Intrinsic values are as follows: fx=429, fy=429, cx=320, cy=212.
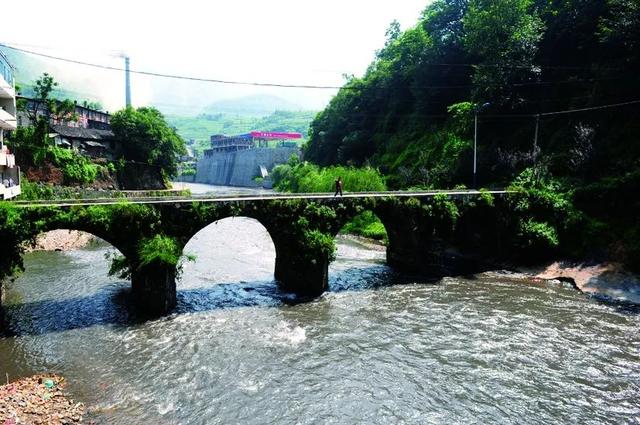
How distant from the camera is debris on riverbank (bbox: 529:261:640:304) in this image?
90.1 feet

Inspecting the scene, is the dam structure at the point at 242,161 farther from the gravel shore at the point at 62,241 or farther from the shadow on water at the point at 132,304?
the shadow on water at the point at 132,304

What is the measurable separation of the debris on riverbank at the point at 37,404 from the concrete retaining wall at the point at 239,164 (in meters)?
125

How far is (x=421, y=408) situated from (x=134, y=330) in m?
14.9

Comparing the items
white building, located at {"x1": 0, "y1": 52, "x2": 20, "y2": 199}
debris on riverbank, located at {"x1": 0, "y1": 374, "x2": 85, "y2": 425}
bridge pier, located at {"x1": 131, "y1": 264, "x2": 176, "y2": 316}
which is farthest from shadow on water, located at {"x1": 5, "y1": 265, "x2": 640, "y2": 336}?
white building, located at {"x1": 0, "y1": 52, "x2": 20, "y2": 199}

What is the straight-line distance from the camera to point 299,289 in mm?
28922

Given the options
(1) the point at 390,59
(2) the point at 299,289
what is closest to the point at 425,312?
(2) the point at 299,289

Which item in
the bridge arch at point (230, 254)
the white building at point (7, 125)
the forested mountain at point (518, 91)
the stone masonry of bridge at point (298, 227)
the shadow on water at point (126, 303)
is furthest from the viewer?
the forested mountain at point (518, 91)

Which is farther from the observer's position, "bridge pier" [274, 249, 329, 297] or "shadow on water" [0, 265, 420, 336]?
"bridge pier" [274, 249, 329, 297]

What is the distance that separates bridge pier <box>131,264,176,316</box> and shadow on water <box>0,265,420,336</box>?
710 mm

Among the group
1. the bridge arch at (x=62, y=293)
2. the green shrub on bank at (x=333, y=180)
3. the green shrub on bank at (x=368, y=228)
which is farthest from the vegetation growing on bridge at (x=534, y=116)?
the bridge arch at (x=62, y=293)

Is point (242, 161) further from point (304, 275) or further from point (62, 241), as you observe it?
point (304, 275)

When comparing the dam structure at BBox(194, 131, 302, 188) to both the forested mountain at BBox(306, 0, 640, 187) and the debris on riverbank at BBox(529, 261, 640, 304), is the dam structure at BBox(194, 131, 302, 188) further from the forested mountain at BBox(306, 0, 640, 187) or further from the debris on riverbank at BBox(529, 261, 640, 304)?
the debris on riverbank at BBox(529, 261, 640, 304)

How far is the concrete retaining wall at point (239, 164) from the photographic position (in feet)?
488

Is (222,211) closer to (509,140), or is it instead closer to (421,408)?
(421,408)
